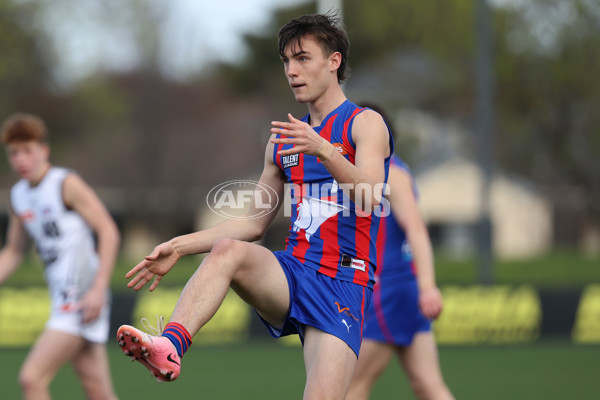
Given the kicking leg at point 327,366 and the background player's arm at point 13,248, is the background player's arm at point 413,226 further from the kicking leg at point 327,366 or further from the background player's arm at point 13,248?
the background player's arm at point 13,248

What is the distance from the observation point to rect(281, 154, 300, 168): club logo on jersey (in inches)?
188

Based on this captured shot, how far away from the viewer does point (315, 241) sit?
186 inches

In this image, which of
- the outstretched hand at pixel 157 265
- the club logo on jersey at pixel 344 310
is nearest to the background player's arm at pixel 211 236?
the outstretched hand at pixel 157 265

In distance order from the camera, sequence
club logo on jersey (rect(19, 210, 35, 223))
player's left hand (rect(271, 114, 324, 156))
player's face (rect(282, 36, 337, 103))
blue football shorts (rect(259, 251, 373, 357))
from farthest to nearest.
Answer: club logo on jersey (rect(19, 210, 35, 223)) < player's face (rect(282, 36, 337, 103)) < blue football shorts (rect(259, 251, 373, 357)) < player's left hand (rect(271, 114, 324, 156))

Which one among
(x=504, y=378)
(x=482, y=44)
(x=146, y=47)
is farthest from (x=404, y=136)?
(x=504, y=378)

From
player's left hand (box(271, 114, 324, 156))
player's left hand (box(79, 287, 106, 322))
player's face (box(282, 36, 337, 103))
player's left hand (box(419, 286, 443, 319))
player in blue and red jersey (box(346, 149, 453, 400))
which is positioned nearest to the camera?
player's left hand (box(271, 114, 324, 156))

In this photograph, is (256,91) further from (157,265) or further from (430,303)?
(157,265)

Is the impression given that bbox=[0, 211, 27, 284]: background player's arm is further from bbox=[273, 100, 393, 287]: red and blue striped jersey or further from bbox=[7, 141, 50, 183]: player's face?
bbox=[273, 100, 393, 287]: red and blue striped jersey

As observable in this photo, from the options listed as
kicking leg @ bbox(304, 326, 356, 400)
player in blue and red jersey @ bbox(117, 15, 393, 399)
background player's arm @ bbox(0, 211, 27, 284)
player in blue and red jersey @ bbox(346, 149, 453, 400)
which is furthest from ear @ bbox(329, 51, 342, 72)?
background player's arm @ bbox(0, 211, 27, 284)

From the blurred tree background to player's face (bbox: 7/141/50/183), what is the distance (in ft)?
60.8

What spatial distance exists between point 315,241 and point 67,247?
2.68 m

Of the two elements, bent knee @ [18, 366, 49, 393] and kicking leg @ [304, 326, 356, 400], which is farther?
bent knee @ [18, 366, 49, 393]

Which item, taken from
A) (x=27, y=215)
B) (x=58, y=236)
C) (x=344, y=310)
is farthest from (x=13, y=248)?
(x=344, y=310)

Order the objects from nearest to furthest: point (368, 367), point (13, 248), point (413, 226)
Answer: point (413, 226) → point (368, 367) → point (13, 248)
